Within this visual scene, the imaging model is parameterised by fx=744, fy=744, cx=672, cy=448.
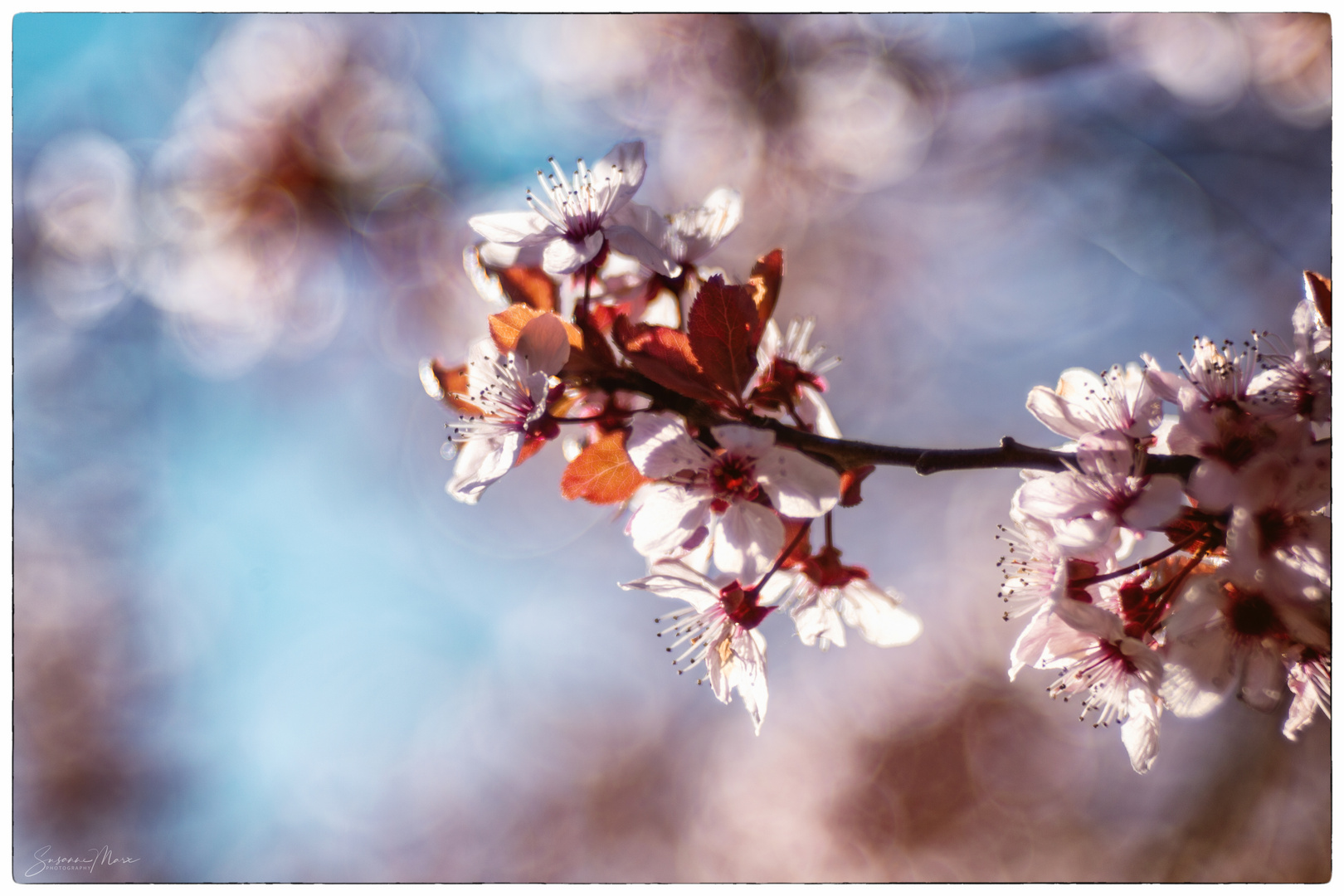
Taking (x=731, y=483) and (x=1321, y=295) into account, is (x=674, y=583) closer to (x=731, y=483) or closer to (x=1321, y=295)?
(x=731, y=483)

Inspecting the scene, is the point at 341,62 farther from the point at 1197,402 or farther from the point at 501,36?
the point at 1197,402

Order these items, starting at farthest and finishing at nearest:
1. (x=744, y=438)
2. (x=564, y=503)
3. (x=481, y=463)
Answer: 1. (x=564, y=503)
2. (x=481, y=463)
3. (x=744, y=438)

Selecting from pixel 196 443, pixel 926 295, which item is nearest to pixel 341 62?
pixel 196 443

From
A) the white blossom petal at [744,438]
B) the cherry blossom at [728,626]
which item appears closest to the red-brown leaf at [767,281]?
the white blossom petal at [744,438]

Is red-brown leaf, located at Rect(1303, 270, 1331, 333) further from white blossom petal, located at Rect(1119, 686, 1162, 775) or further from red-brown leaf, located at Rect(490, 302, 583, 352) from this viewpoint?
red-brown leaf, located at Rect(490, 302, 583, 352)
